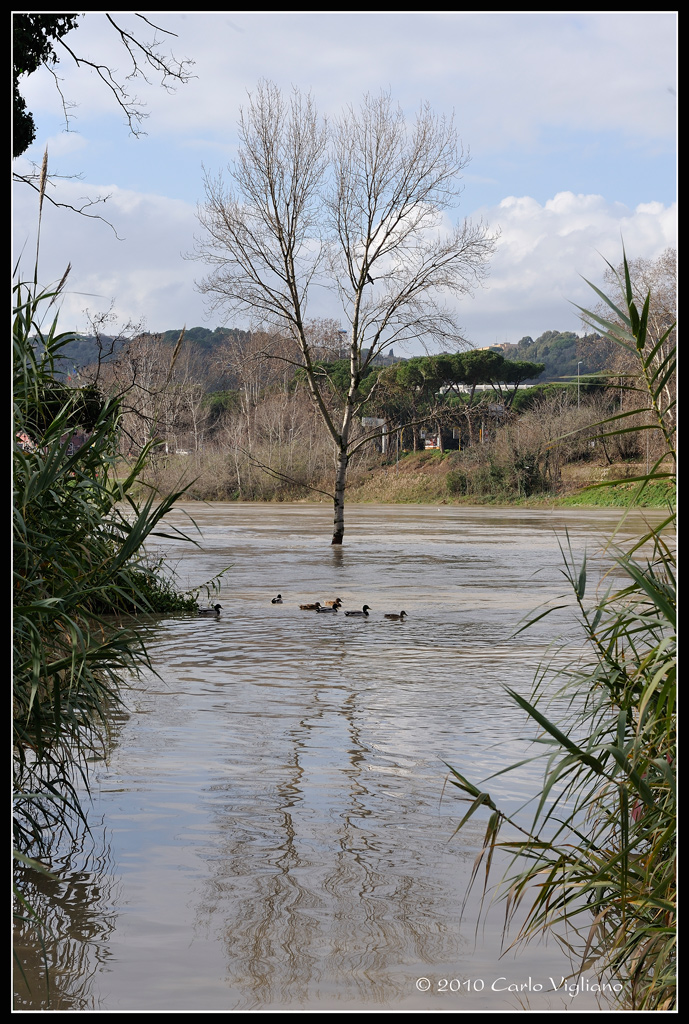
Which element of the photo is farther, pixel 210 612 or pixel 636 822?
pixel 210 612

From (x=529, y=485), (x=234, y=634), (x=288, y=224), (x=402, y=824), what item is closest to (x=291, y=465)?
(x=529, y=485)

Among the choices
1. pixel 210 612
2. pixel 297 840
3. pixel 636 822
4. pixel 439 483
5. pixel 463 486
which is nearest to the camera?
pixel 636 822

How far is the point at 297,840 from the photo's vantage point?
181 inches

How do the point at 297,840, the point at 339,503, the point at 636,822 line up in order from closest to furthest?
the point at 636,822
the point at 297,840
the point at 339,503

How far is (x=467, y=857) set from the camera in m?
4.52

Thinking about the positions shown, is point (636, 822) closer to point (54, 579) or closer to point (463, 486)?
point (54, 579)

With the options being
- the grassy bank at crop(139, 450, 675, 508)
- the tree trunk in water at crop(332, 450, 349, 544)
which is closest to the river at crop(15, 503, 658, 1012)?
the tree trunk in water at crop(332, 450, 349, 544)

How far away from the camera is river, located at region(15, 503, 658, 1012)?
3328 millimetres

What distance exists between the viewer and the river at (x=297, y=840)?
3328 mm

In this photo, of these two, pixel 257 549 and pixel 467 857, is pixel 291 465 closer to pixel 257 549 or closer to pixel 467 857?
pixel 257 549

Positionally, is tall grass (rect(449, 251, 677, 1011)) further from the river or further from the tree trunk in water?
the tree trunk in water

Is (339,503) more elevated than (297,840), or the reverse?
(339,503)

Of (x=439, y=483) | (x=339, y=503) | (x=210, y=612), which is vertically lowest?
(x=210, y=612)

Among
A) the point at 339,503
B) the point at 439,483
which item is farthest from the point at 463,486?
the point at 339,503
